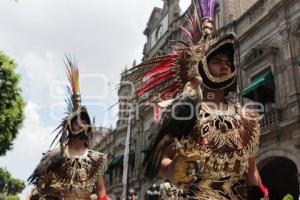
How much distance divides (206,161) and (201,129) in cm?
24

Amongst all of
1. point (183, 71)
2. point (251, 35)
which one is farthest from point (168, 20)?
point (183, 71)

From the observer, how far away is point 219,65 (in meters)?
3.19

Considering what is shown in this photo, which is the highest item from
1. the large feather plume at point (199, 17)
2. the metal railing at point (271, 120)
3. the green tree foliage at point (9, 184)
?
the green tree foliage at point (9, 184)

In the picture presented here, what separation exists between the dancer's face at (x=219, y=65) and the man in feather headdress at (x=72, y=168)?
10.2 feet

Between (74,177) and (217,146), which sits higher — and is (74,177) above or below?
above

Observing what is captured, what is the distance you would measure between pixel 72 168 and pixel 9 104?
41.5 ft

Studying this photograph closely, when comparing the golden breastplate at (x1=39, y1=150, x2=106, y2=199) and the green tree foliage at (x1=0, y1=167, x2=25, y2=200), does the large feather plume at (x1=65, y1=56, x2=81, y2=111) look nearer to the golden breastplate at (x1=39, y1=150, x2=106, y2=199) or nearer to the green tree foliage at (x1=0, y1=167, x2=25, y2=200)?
the golden breastplate at (x1=39, y1=150, x2=106, y2=199)

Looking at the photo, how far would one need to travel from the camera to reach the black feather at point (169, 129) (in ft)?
9.39

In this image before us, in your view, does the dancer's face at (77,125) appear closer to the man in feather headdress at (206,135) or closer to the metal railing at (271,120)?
the man in feather headdress at (206,135)

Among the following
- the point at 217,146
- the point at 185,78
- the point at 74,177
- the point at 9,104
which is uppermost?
the point at 9,104

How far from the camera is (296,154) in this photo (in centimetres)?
1431

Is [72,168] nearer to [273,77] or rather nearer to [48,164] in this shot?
[48,164]

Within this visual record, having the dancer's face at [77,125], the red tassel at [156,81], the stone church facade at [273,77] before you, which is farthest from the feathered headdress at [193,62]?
the stone church facade at [273,77]

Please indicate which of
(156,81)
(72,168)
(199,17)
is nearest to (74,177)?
(72,168)
